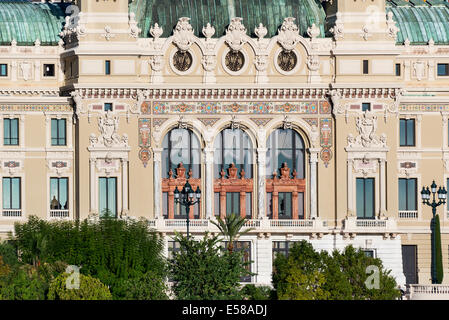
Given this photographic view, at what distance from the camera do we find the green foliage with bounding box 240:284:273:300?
146 metres

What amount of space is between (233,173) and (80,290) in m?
34.9

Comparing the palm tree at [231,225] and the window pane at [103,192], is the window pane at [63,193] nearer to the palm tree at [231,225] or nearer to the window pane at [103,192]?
the window pane at [103,192]

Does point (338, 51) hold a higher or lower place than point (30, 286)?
higher

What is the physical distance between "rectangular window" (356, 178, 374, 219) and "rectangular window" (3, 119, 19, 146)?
25.3m

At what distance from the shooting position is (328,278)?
143 meters

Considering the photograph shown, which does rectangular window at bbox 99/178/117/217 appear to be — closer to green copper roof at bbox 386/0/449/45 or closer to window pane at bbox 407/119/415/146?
window pane at bbox 407/119/415/146

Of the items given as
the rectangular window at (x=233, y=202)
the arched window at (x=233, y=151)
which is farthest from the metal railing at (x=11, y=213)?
the rectangular window at (x=233, y=202)

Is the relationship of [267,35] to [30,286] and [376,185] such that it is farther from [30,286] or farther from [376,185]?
[30,286]


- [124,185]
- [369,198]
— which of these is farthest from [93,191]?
[369,198]

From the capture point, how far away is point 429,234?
571 feet

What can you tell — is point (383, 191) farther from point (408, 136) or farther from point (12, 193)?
point (12, 193)

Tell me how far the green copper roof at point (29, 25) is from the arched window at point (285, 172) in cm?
1830
